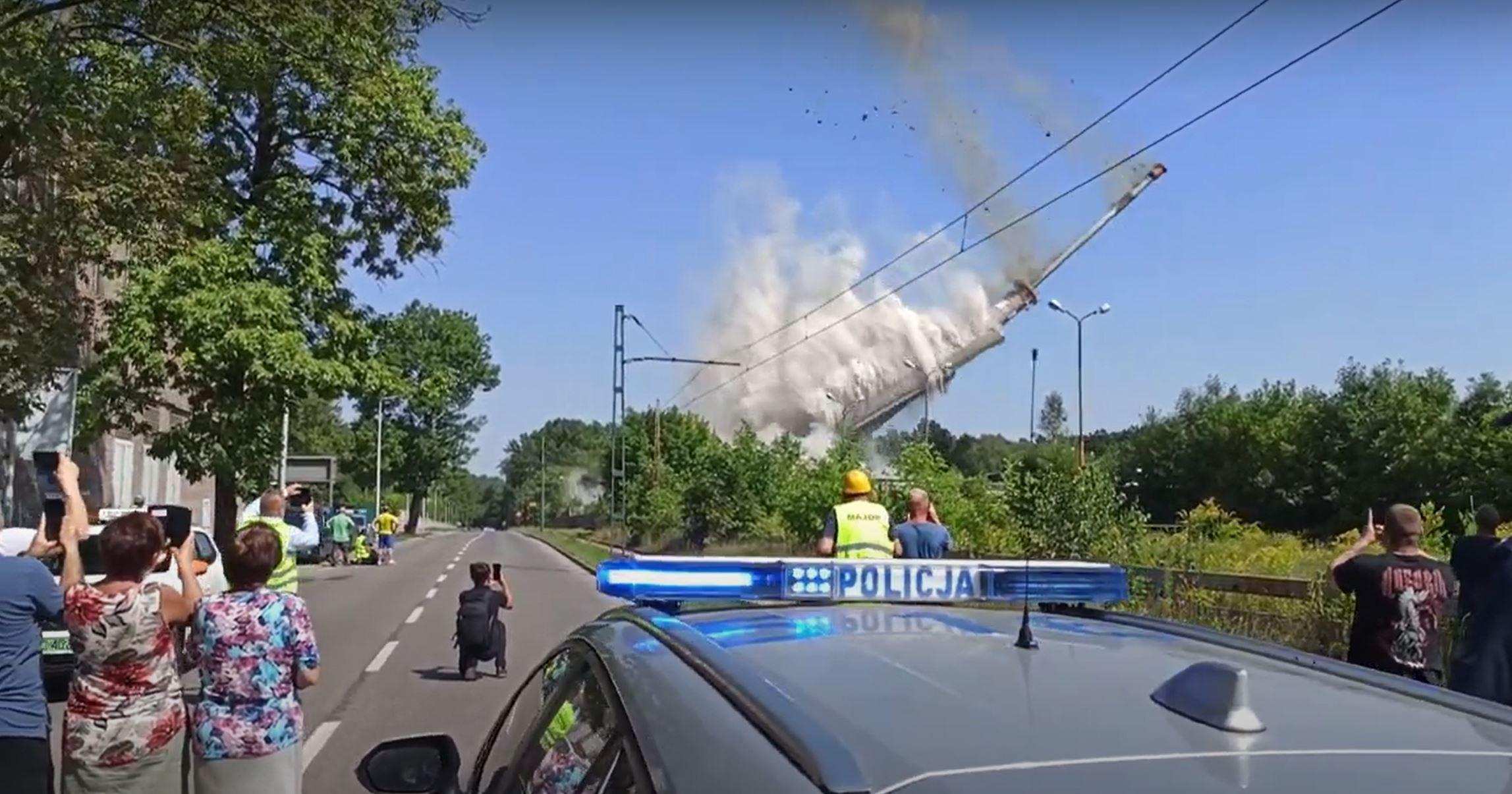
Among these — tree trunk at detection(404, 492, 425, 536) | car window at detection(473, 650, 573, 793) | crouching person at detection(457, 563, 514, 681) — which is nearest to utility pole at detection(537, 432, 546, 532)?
tree trunk at detection(404, 492, 425, 536)

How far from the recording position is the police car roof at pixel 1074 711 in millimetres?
1771

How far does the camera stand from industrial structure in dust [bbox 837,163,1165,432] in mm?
37844

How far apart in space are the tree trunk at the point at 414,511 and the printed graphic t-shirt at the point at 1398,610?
8966 cm

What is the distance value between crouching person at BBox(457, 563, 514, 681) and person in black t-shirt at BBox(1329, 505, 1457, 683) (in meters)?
7.81

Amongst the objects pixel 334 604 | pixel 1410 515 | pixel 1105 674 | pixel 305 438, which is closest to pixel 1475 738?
pixel 1105 674

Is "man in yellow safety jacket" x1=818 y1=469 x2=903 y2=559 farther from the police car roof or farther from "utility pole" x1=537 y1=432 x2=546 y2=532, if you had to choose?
"utility pole" x1=537 y1=432 x2=546 y2=532

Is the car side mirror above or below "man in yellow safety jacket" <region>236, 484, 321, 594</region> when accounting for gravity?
below

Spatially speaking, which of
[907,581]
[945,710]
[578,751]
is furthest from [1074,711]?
[907,581]

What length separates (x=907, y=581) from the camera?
12.5 ft

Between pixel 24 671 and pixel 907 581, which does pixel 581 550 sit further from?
pixel 907 581

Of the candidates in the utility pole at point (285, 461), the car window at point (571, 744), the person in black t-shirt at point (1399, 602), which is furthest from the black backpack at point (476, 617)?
the utility pole at point (285, 461)

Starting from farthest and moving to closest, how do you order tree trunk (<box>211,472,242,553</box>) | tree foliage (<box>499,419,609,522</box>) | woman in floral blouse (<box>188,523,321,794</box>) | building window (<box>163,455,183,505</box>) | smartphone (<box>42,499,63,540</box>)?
tree foliage (<box>499,419,609,522</box>)
building window (<box>163,455,183,505</box>)
tree trunk (<box>211,472,242,553</box>)
smartphone (<box>42,499,63,540</box>)
woman in floral blouse (<box>188,523,321,794</box>)

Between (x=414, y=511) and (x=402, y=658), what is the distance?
82823mm

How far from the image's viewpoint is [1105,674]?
93.4 inches
